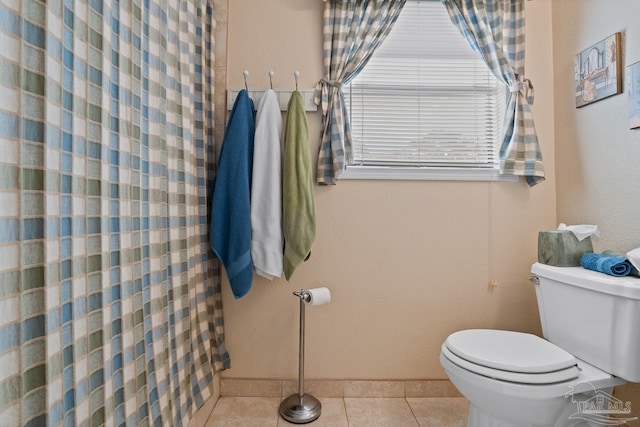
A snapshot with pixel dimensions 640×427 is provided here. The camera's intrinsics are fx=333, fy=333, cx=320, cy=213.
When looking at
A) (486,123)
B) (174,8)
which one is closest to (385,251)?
(486,123)

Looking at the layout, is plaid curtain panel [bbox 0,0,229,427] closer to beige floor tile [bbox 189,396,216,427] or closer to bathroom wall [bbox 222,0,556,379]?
beige floor tile [bbox 189,396,216,427]

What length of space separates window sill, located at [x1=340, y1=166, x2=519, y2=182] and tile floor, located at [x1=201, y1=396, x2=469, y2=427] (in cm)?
112

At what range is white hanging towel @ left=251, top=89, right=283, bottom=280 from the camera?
1.50 metres

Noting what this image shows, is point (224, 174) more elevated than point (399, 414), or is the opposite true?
point (224, 174)

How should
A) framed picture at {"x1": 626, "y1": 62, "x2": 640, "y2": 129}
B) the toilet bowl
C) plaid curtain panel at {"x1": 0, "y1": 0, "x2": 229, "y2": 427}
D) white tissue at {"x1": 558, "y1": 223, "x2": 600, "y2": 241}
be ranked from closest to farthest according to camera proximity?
1. plaid curtain panel at {"x1": 0, "y1": 0, "x2": 229, "y2": 427}
2. the toilet bowl
3. framed picture at {"x1": 626, "y1": 62, "x2": 640, "y2": 129}
4. white tissue at {"x1": 558, "y1": 223, "x2": 600, "y2": 241}

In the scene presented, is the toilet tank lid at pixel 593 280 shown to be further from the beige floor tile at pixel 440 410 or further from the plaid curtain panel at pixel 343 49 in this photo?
the plaid curtain panel at pixel 343 49

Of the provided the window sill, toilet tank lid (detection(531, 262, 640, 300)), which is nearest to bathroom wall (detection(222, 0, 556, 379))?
the window sill

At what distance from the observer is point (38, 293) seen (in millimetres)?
634

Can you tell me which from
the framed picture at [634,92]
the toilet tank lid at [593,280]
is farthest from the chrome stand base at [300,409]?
the framed picture at [634,92]

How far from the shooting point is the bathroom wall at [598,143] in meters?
1.33

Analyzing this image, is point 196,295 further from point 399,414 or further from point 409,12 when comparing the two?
point 409,12

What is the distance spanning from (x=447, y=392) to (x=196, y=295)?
133cm

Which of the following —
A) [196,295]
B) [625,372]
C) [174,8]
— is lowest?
[625,372]

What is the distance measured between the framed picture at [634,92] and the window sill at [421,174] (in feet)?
1.62
